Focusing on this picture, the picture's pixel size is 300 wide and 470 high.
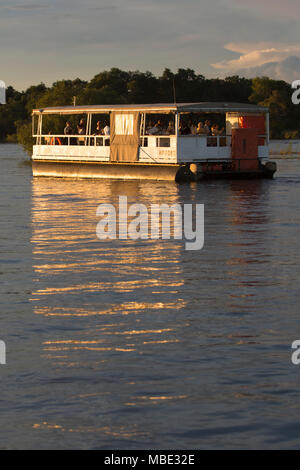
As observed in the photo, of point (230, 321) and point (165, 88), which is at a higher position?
point (165, 88)

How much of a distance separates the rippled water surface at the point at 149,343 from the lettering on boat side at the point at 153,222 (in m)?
0.58

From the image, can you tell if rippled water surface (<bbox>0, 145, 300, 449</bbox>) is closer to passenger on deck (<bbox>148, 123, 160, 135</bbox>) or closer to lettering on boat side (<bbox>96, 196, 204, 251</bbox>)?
lettering on boat side (<bbox>96, 196, 204, 251</bbox>)

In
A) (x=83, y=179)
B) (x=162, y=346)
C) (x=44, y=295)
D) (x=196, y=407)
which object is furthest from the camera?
(x=83, y=179)

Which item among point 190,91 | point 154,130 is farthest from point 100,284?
point 190,91

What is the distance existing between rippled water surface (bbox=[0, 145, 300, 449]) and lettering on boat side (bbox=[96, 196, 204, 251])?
577mm

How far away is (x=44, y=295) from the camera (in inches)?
536

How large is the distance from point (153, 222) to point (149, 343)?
46.9ft

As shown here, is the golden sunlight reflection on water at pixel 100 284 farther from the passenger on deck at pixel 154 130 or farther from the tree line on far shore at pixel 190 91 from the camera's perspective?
the tree line on far shore at pixel 190 91

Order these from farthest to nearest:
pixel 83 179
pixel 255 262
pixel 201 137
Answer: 1. pixel 83 179
2. pixel 201 137
3. pixel 255 262

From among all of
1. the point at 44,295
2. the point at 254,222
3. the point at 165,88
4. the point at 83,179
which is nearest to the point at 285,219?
the point at 254,222

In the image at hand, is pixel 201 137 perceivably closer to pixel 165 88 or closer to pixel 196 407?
pixel 196 407

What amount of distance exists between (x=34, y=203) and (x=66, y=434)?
25534 millimetres

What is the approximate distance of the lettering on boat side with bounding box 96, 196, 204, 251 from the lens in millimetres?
21453
